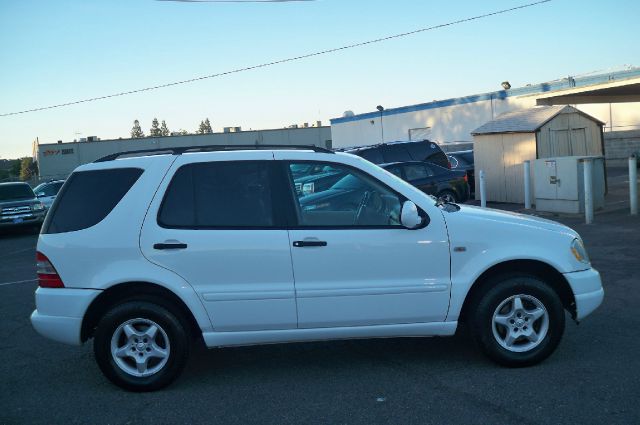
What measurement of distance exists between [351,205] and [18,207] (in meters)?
17.8

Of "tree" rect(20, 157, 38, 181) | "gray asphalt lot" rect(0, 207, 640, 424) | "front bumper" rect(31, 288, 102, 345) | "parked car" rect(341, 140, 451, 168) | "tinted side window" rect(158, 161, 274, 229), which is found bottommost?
"gray asphalt lot" rect(0, 207, 640, 424)

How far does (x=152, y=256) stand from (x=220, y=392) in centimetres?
118

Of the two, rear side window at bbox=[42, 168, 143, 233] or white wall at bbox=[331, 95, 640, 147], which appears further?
white wall at bbox=[331, 95, 640, 147]

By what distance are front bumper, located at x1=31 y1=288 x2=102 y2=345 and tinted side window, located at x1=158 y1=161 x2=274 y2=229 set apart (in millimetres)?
847

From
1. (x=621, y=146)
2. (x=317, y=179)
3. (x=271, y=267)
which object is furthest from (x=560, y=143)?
(x=621, y=146)

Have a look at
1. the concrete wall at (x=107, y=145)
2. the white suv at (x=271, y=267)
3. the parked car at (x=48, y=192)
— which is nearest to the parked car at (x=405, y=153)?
the parked car at (x=48, y=192)

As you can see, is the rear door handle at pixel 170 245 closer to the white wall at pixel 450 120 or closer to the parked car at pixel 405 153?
the parked car at pixel 405 153

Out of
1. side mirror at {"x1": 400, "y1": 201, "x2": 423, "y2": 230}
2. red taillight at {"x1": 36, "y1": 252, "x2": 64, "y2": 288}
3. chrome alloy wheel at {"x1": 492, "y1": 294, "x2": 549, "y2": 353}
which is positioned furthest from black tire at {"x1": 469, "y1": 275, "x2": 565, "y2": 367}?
red taillight at {"x1": 36, "y1": 252, "x2": 64, "y2": 288}

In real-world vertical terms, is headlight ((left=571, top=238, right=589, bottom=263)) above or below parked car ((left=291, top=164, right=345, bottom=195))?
below

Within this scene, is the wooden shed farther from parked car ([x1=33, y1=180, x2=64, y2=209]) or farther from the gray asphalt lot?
parked car ([x1=33, y1=180, x2=64, y2=209])

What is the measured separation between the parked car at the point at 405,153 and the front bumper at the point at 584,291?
1403cm

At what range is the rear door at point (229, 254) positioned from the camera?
5137 mm

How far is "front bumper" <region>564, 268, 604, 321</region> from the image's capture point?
538 cm

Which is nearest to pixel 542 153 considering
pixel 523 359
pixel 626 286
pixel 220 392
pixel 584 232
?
pixel 584 232
